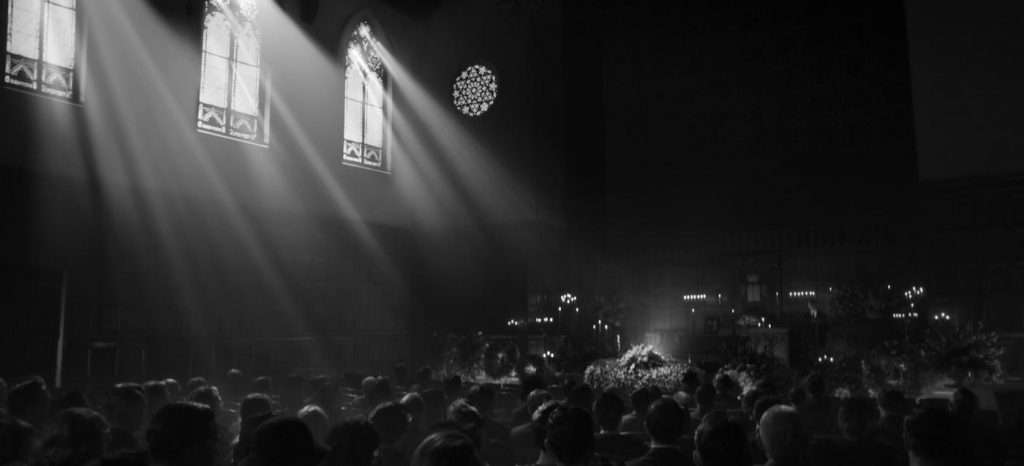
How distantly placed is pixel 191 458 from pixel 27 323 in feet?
38.3

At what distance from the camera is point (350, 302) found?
17391 mm

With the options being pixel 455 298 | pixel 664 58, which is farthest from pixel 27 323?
pixel 664 58

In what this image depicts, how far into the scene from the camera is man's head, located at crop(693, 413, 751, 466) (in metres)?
2.89

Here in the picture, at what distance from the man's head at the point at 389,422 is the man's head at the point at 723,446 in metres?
1.53

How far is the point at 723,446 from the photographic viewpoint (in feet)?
9.50

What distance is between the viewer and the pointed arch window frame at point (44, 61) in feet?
40.6

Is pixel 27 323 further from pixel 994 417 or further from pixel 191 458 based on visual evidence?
pixel 994 417

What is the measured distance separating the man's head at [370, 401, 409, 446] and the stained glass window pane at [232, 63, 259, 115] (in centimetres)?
1352

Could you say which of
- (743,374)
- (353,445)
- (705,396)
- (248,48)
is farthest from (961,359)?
(248,48)

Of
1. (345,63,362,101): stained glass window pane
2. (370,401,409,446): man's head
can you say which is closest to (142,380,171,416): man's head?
(370,401,409,446): man's head

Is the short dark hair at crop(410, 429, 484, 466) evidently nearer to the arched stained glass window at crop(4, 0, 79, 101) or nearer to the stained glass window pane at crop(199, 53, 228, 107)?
the arched stained glass window at crop(4, 0, 79, 101)

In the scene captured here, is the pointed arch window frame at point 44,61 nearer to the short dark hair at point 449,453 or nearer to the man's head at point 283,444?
the man's head at point 283,444

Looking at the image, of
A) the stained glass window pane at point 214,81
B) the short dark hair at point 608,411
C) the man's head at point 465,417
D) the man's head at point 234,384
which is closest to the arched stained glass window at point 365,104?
the stained glass window pane at point 214,81

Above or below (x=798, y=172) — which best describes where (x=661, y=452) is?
below
